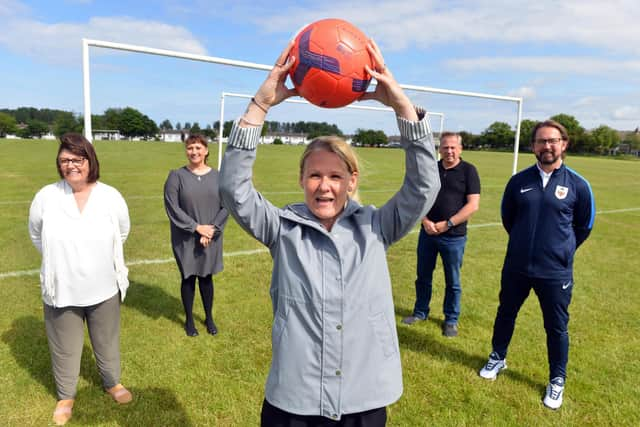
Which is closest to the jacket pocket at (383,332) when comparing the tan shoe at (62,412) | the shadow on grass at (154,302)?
the tan shoe at (62,412)

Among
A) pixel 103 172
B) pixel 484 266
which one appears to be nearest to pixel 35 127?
pixel 103 172

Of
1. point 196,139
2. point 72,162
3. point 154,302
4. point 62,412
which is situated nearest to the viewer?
point 72,162

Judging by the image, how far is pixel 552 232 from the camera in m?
3.52

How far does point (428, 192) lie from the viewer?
1.78 metres

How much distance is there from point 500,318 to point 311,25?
3.17 metres

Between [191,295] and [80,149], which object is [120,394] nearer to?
[191,295]

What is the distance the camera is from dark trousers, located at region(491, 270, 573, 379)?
3518 mm

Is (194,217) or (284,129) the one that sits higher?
(284,129)

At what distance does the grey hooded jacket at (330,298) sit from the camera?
5.83 feet

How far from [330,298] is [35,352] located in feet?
12.6

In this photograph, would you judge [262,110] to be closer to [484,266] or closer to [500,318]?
[500,318]

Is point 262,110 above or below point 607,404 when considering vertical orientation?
above

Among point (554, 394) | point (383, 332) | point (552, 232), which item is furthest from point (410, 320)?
point (383, 332)

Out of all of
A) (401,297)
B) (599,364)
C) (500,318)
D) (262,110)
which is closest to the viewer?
(262,110)
